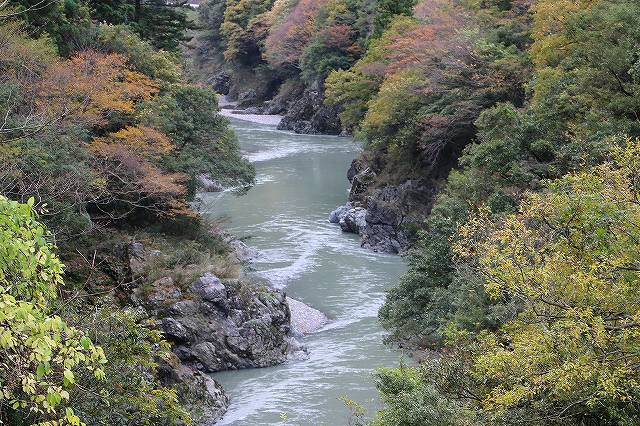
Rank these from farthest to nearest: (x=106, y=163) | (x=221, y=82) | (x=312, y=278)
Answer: (x=221, y=82) → (x=312, y=278) → (x=106, y=163)

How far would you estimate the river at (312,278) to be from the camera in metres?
14.3

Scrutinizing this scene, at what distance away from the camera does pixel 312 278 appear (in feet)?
75.9

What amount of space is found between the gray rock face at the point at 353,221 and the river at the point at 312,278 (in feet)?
1.72

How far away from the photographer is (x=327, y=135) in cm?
5206

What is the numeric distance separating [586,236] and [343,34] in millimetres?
44847

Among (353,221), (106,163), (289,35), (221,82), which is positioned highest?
(289,35)

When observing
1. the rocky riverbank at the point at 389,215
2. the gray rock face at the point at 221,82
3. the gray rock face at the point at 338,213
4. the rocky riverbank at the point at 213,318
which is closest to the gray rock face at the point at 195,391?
the rocky riverbank at the point at 213,318

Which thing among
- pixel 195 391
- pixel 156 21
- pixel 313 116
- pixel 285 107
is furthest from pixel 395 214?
pixel 285 107

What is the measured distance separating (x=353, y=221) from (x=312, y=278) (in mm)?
6007

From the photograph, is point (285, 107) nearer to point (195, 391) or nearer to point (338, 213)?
point (338, 213)

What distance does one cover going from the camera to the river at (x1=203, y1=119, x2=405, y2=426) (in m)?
14.3

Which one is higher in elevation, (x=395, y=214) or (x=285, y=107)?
(x=285, y=107)

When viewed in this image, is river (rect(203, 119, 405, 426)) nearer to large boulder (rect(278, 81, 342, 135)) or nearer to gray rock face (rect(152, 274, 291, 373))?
gray rock face (rect(152, 274, 291, 373))

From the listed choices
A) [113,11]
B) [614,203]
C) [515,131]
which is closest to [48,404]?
[614,203]
